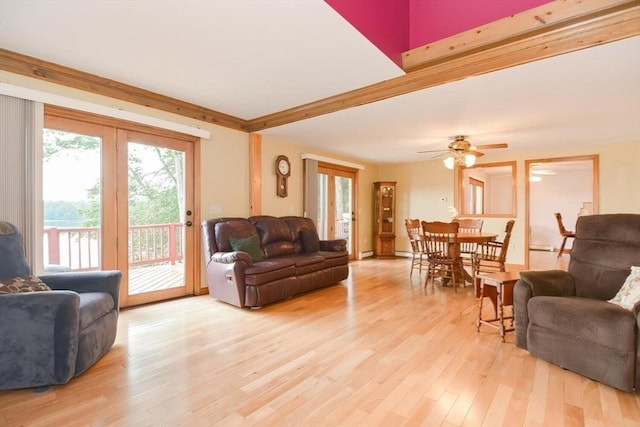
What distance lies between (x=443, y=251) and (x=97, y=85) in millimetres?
4700

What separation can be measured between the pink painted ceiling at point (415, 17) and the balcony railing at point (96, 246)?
3.15 m

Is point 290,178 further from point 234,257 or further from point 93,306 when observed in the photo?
point 93,306

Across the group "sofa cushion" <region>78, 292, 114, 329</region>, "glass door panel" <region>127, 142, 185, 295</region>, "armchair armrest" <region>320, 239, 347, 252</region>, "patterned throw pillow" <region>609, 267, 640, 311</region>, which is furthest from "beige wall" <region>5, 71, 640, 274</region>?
"patterned throw pillow" <region>609, 267, 640, 311</region>

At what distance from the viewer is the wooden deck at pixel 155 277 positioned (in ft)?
11.9

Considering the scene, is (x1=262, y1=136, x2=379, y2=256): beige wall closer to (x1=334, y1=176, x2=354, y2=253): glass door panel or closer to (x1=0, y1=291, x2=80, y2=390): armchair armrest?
(x1=334, y1=176, x2=354, y2=253): glass door panel

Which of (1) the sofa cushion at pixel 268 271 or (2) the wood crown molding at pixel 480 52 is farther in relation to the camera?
(1) the sofa cushion at pixel 268 271

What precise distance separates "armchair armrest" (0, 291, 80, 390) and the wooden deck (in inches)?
67.7

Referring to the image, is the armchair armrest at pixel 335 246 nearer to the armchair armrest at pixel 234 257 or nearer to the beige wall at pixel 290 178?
the beige wall at pixel 290 178

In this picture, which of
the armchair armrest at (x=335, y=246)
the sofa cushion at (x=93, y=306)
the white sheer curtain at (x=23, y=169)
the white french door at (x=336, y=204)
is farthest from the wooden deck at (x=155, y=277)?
the white french door at (x=336, y=204)

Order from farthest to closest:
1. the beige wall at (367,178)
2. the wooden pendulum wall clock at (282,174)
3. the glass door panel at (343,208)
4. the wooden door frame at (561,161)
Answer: the glass door panel at (343,208) < the wooden door frame at (561,161) < the wooden pendulum wall clock at (282,174) < the beige wall at (367,178)

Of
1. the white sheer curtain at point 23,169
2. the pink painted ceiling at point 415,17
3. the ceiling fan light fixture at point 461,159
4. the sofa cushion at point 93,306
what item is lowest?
the sofa cushion at point 93,306

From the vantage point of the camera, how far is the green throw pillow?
3766mm

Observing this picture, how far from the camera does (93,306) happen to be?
85.7 inches

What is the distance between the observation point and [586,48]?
88.5 inches
